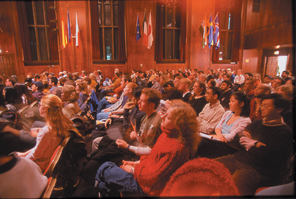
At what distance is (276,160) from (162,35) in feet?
33.1

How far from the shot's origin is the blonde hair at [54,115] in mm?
1552

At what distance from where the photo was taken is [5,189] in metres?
0.91

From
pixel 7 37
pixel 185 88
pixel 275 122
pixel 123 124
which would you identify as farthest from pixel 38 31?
→ pixel 185 88

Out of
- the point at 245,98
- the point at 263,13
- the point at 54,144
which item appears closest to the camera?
the point at 54,144

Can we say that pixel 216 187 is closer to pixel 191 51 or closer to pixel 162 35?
pixel 191 51

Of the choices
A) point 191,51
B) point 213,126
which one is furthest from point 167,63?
point 213,126

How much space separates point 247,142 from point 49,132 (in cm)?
191

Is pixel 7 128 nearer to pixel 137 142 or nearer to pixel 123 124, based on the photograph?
pixel 137 142

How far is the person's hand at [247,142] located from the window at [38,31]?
1912 mm

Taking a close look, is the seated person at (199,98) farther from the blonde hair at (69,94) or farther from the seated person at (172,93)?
the blonde hair at (69,94)

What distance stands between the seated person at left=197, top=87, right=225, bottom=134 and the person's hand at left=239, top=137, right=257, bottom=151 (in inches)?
34.0

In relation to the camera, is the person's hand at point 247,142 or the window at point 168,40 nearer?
the person's hand at point 247,142

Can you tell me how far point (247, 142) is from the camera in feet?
5.08

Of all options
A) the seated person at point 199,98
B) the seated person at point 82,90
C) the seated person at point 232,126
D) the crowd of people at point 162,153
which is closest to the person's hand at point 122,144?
the crowd of people at point 162,153
